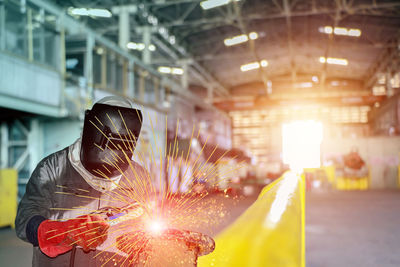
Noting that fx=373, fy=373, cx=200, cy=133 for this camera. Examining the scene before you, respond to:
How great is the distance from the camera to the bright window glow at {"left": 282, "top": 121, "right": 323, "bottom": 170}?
15.8m

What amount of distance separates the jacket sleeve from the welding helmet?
7.6 inches

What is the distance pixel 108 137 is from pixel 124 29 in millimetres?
11515

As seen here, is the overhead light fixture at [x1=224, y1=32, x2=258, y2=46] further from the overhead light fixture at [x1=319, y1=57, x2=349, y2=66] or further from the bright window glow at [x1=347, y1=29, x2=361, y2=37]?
the overhead light fixture at [x1=319, y1=57, x2=349, y2=66]

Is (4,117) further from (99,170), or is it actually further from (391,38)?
(391,38)

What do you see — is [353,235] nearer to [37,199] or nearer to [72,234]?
[37,199]

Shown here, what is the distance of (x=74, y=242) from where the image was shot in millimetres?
1311

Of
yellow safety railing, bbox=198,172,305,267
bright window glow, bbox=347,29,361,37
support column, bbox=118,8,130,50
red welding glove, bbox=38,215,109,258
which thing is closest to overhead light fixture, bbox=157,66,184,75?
support column, bbox=118,8,130,50

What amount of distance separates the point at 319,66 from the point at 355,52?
3.67m

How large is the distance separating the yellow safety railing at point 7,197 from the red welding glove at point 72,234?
6103 millimetres

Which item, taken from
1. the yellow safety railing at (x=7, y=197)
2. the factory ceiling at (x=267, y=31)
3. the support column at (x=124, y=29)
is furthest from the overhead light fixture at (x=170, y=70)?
the yellow safety railing at (x=7, y=197)

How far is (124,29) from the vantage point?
12453mm

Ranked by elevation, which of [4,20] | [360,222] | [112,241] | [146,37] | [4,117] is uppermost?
[146,37]

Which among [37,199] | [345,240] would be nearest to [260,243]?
[37,199]

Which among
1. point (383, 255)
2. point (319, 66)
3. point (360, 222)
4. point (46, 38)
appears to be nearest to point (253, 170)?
point (360, 222)
